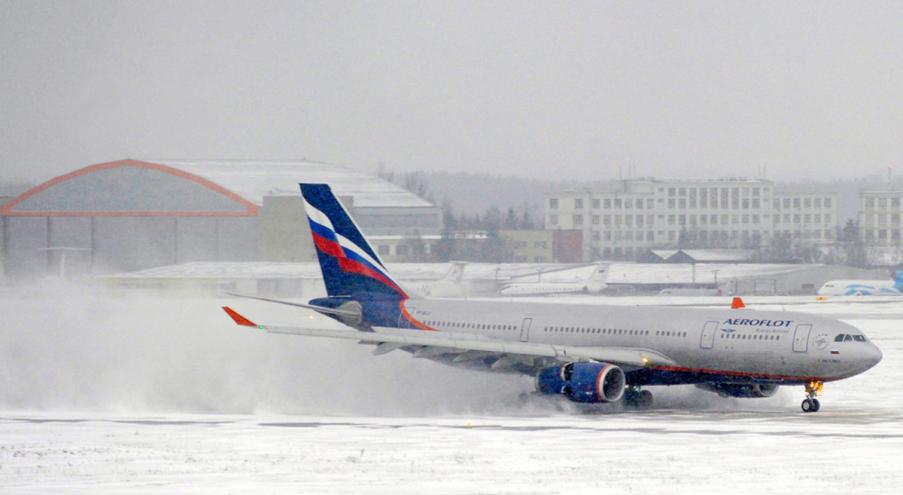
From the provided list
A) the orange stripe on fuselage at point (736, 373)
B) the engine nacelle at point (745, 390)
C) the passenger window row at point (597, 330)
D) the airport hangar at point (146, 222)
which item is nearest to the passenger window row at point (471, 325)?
the passenger window row at point (597, 330)

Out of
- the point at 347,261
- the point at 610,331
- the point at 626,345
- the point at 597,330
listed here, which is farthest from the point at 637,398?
the point at 347,261

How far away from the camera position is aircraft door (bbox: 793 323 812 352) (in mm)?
44031

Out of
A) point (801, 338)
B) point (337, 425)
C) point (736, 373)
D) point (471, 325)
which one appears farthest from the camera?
point (471, 325)

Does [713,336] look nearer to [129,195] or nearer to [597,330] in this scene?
[597,330]

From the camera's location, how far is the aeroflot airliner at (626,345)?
1743 inches

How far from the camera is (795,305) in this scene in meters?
114

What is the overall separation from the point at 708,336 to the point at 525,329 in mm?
7120

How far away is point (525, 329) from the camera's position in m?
50.3

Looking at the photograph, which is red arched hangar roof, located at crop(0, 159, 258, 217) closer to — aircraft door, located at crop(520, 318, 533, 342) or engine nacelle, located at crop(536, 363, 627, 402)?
aircraft door, located at crop(520, 318, 533, 342)

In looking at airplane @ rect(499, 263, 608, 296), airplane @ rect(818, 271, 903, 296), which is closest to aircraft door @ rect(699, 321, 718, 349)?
airplane @ rect(499, 263, 608, 296)

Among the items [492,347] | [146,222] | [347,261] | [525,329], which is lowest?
[492,347]

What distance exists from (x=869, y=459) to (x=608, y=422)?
35.0 ft

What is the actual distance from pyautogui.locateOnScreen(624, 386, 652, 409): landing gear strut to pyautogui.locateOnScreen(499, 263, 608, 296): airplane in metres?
90.4

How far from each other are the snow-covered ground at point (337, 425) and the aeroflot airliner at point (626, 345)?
3.56 ft
